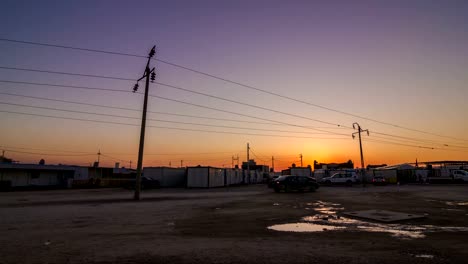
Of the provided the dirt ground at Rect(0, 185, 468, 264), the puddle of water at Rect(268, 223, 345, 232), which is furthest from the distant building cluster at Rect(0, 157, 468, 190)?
the dirt ground at Rect(0, 185, 468, 264)

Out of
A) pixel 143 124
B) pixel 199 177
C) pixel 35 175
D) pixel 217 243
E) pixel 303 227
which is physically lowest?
pixel 217 243

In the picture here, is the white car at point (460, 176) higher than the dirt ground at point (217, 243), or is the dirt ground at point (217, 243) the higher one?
the white car at point (460, 176)

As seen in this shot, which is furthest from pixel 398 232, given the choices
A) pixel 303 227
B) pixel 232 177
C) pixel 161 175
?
pixel 232 177

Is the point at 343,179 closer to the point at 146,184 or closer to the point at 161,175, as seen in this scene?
the point at 161,175

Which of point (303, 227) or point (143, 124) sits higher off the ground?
point (143, 124)

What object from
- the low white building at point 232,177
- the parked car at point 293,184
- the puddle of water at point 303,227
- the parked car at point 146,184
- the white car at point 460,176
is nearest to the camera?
the puddle of water at point 303,227

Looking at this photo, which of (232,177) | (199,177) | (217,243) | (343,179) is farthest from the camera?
(232,177)

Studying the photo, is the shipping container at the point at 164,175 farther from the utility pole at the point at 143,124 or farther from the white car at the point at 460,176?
the white car at the point at 460,176

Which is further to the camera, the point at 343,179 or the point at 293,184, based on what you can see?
the point at 343,179

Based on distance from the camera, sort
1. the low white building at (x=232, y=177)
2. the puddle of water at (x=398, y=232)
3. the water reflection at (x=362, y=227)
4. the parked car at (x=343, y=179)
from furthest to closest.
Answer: the low white building at (x=232, y=177)
the parked car at (x=343, y=179)
the water reflection at (x=362, y=227)
the puddle of water at (x=398, y=232)

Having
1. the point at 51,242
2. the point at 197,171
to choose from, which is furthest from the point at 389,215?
the point at 197,171

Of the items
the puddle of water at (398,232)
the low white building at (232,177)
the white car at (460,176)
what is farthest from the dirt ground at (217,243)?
the white car at (460,176)

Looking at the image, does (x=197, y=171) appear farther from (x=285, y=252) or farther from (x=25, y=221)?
(x=285, y=252)

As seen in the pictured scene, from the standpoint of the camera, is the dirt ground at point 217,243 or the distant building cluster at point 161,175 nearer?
the dirt ground at point 217,243
